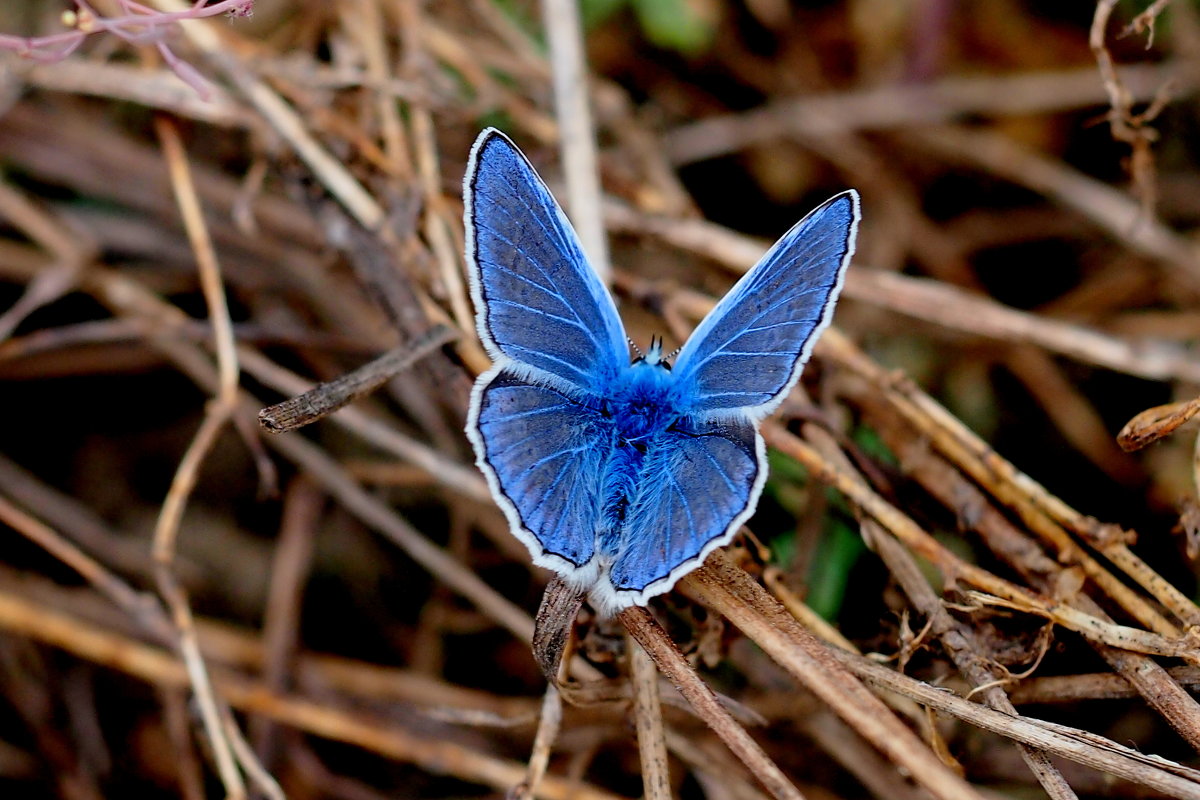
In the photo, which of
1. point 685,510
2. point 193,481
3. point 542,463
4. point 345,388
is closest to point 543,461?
point 542,463

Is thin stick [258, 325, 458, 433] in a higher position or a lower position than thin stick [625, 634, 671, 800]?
higher

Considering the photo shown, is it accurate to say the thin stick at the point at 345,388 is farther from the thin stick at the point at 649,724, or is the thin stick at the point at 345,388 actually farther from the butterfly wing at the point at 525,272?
the thin stick at the point at 649,724

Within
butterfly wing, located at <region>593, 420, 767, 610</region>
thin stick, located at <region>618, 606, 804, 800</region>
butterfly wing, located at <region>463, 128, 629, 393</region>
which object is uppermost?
butterfly wing, located at <region>463, 128, 629, 393</region>

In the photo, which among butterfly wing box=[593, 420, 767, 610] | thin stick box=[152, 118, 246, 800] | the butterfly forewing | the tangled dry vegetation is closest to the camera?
butterfly wing box=[593, 420, 767, 610]

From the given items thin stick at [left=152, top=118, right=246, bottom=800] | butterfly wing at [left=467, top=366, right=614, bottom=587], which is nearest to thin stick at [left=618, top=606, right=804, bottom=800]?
butterfly wing at [left=467, top=366, right=614, bottom=587]

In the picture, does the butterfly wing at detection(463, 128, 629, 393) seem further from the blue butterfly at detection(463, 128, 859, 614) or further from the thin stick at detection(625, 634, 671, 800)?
the thin stick at detection(625, 634, 671, 800)

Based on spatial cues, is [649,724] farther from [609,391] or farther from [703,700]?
[609,391]

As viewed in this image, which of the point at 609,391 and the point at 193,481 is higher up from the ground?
the point at 609,391
